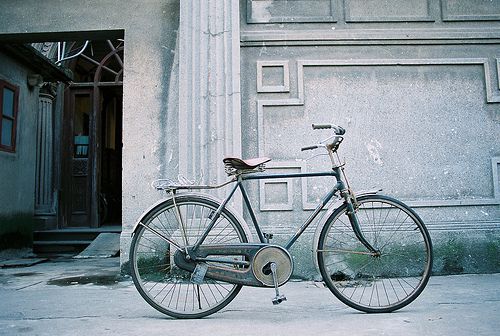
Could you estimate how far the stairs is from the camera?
8.38 metres

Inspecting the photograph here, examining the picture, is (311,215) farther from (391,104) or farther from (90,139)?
(90,139)

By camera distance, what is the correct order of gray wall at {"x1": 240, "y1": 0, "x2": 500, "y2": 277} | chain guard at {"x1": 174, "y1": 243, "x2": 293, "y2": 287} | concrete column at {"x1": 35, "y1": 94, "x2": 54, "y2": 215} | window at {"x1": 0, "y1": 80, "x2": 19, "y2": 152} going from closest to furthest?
chain guard at {"x1": 174, "y1": 243, "x2": 293, "y2": 287} → gray wall at {"x1": 240, "y1": 0, "x2": 500, "y2": 277} → window at {"x1": 0, "y1": 80, "x2": 19, "y2": 152} → concrete column at {"x1": 35, "y1": 94, "x2": 54, "y2": 215}

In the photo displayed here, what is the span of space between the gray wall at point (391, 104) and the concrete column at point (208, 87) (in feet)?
0.69

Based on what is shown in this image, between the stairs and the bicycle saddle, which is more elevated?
the bicycle saddle

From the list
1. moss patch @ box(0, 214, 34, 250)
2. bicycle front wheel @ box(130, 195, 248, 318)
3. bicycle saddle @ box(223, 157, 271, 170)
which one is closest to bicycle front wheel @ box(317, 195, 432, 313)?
bicycle front wheel @ box(130, 195, 248, 318)

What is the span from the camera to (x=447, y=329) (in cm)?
259

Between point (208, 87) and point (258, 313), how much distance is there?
2218 millimetres

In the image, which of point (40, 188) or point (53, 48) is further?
point (40, 188)

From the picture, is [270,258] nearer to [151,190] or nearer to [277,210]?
[277,210]

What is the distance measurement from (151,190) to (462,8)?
3.55 metres

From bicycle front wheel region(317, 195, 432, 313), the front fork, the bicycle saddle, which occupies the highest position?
the bicycle saddle

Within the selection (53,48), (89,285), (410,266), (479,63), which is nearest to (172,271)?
(89,285)

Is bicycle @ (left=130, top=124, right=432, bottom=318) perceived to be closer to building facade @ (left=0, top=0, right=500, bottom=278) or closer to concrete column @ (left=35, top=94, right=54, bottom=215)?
building facade @ (left=0, top=0, right=500, bottom=278)

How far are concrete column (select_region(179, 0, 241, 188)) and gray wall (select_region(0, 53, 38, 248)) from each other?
143 inches
